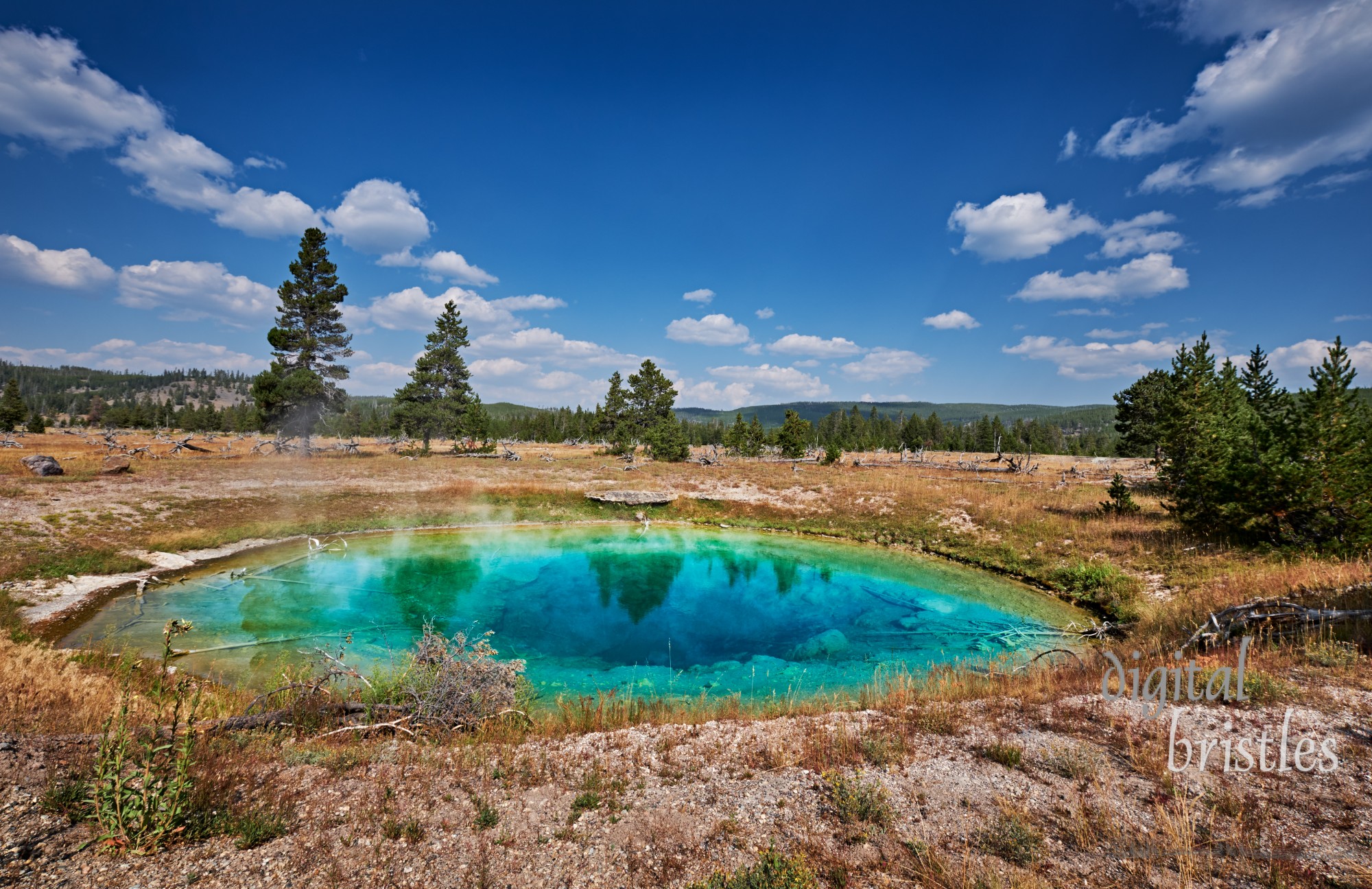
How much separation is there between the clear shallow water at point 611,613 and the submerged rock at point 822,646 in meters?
0.09

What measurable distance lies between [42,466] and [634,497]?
34.6 m

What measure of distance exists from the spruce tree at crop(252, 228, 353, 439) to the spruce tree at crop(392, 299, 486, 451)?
6.51m

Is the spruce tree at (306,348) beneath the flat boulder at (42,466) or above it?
above

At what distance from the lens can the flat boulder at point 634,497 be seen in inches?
1359

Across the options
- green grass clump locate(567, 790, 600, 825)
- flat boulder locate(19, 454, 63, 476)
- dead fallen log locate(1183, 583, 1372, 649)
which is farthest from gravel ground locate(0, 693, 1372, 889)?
flat boulder locate(19, 454, 63, 476)

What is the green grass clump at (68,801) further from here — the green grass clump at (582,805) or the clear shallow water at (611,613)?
the clear shallow water at (611,613)

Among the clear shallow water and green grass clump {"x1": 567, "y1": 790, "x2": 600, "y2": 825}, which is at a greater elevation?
green grass clump {"x1": 567, "y1": 790, "x2": 600, "y2": 825}

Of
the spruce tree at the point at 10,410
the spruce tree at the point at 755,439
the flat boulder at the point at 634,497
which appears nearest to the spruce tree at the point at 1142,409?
the spruce tree at the point at 755,439

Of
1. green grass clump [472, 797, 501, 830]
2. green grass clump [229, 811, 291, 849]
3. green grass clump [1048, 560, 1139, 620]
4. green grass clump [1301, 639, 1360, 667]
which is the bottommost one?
green grass clump [1048, 560, 1139, 620]

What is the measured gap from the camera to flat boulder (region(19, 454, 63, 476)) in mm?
28641

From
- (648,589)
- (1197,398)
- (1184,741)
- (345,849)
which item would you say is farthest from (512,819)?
(1197,398)

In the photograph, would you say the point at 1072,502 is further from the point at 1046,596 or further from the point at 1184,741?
the point at 1184,741

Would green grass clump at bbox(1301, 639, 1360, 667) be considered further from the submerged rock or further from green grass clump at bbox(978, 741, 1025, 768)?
the submerged rock

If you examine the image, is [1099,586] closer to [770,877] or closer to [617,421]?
[770,877]
